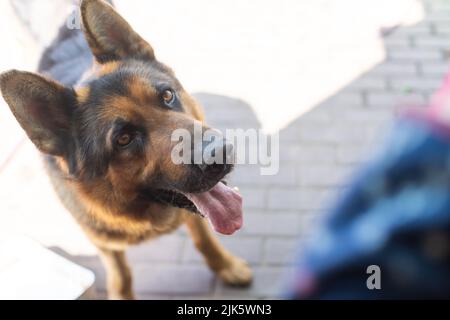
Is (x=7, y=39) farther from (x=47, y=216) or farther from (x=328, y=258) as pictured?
(x=328, y=258)

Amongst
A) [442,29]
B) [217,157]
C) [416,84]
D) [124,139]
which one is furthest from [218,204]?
[442,29]

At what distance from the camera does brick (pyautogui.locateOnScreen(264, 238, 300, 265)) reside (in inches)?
94.0

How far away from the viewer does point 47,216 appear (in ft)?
7.98

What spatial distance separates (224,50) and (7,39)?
5.58ft

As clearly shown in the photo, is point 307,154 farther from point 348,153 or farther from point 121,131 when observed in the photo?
point 121,131

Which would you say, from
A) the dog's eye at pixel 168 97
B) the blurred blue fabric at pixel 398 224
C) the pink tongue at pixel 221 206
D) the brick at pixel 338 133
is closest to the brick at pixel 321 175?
the brick at pixel 338 133

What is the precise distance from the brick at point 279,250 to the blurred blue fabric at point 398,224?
1.62m

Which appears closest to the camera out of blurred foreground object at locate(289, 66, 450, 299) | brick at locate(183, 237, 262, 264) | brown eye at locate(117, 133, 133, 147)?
blurred foreground object at locate(289, 66, 450, 299)

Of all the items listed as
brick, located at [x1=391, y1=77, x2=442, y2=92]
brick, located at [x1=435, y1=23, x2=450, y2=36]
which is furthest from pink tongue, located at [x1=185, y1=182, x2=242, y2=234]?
brick, located at [x1=435, y1=23, x2=450, y2=36]

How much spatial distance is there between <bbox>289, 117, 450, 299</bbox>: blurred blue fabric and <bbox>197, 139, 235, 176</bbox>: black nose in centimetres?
76

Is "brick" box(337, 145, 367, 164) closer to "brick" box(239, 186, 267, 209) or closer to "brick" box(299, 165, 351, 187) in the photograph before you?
"brick" box(299, 165, 351, 187)

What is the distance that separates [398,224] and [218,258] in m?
1.79

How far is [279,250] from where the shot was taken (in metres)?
2.43

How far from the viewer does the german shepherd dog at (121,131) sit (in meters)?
1.57
